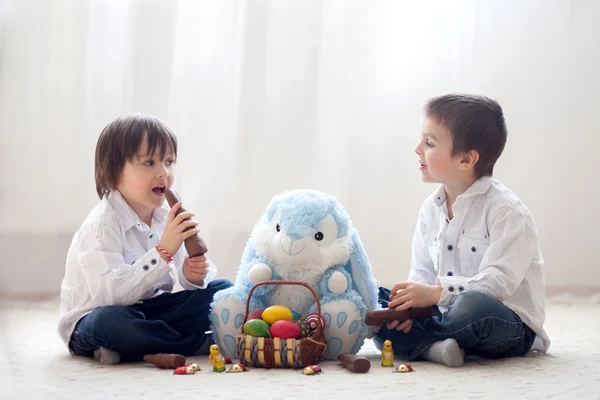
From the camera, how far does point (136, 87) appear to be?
206cm

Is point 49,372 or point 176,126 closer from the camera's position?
point 49,372

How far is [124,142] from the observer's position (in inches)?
54.7

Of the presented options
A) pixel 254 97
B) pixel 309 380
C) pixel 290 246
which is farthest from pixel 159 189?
pixel 254 97

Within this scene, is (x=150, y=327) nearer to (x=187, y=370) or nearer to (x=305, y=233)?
(x=187, y=370)

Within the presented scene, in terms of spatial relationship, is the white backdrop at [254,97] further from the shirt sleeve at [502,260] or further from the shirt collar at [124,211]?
the shirt sleeve at [502,260]

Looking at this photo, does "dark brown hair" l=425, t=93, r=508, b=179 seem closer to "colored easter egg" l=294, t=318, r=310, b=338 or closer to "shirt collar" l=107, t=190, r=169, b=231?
"colored easter egg" l=294, t=318, r=310, b=338

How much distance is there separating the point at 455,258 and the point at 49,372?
0.72 metres

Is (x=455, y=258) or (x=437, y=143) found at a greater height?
(x=437, y=143)

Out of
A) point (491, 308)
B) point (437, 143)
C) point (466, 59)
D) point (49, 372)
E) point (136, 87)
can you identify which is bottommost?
point (49, 372)

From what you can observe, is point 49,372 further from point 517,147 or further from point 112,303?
point 517,147

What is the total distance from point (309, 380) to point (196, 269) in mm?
364

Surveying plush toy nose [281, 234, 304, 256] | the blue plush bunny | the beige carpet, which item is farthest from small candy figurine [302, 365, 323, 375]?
plush toy nose [281, 234, 304, 256]

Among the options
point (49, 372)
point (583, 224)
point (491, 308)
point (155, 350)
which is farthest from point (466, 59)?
point (49, 372)

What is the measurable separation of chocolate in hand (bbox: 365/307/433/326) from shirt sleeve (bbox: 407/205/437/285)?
0.17 metres
